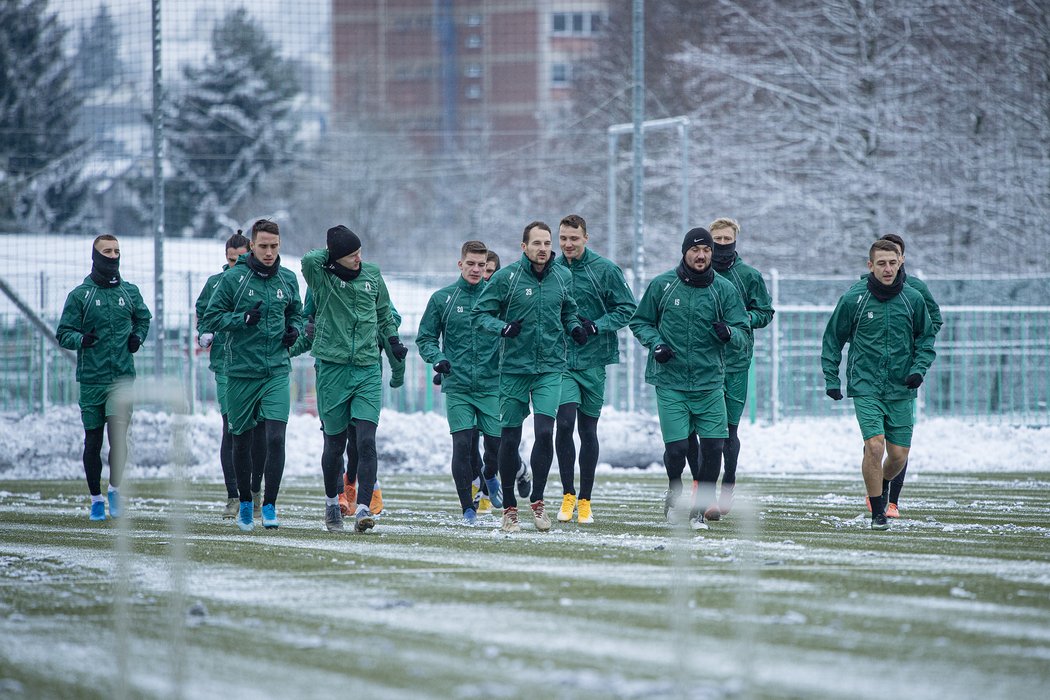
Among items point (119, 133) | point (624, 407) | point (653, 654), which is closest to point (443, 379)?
point (653, 654)

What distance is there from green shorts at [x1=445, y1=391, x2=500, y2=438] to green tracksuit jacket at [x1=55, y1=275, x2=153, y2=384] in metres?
2.62

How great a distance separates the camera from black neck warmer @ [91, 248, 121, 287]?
Result: 12695mm

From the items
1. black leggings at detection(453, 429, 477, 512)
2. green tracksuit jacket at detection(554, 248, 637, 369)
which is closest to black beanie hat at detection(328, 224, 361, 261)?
green tracksuit jacket at detection(554, 248, 637, 369)

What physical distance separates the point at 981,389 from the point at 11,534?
1736 centimetres

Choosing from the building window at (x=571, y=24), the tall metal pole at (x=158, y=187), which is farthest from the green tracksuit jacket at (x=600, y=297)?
the building window at (x=571, y=24)

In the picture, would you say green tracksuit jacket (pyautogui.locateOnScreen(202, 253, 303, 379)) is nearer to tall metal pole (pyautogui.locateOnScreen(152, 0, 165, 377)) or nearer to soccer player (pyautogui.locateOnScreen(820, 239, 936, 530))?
soccer player (pyautogui.locateOnScreen(820, 239, 936, 530))

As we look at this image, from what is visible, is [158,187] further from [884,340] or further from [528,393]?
[884,340]

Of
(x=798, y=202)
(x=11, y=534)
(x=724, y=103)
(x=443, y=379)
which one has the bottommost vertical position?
(x=11, y=534)

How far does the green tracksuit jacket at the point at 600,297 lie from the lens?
11.8 meters

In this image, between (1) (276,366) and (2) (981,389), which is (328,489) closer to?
(1) (276,366)

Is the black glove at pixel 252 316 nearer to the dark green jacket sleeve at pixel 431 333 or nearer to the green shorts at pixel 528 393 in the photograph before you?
the dark green jacket sleeve at pixel 431 333

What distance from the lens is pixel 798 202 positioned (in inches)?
1286

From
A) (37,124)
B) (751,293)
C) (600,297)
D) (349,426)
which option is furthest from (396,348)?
(37,124)

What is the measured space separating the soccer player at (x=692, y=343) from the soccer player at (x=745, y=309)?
1.77 feet
